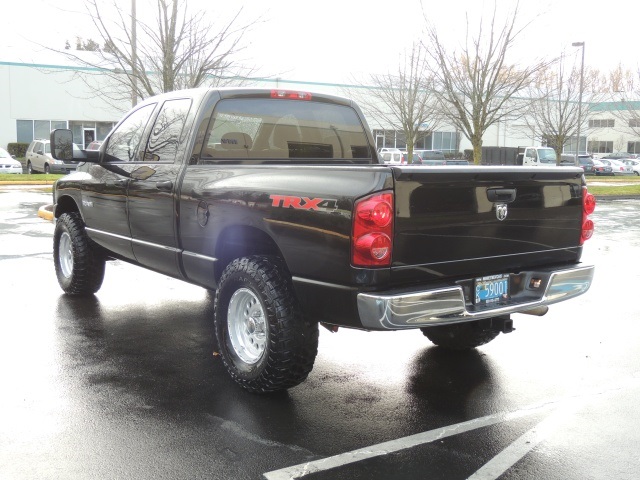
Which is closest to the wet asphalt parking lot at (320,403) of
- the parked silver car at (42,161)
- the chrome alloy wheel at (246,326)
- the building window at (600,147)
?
the chrome alloy wheel at (246,326)

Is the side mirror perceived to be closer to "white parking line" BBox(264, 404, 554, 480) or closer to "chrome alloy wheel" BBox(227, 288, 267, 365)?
"chrome alloy wheel" BBox(227, 288, 267, 365)

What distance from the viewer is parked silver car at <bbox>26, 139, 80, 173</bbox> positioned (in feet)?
97.5

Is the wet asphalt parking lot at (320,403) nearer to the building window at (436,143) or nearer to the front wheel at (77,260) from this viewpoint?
the front wheel at (77,260)

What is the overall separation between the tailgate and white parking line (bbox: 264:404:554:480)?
0.88 metres

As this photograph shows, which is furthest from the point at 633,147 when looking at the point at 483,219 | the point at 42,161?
the point at 483,219

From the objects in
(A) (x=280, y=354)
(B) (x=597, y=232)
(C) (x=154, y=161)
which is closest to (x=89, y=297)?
(C) (x=154, y=161)

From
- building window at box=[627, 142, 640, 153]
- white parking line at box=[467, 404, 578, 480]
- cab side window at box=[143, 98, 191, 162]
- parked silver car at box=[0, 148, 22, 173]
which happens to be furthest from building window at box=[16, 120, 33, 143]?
building window at box=[627, 142, 640, 153]

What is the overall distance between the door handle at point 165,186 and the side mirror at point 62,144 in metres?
1.67

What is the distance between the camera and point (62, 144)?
256 inches

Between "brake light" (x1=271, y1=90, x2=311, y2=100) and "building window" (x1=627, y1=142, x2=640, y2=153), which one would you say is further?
"building window" (x1=627, y1=142, x2=640, y2=153)

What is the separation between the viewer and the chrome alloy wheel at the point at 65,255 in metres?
7.28

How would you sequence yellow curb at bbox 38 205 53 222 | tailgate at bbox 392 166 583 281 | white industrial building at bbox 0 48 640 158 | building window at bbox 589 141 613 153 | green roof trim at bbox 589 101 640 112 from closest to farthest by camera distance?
tailgate at bbox 392 166 583 281 → yellow curb at bbox 38 205 53 222 → white industrial building at bbox 0 48 640 158 → green roof trim at bbox 589 101 640 112 → building window at bbox 589 141 613 153

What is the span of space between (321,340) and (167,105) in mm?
2367

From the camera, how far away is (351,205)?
3.75 metres
